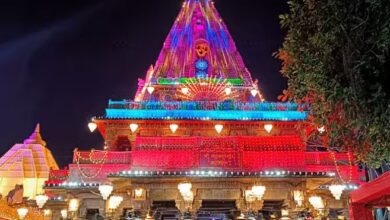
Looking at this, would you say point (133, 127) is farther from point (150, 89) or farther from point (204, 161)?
point (204, 161)

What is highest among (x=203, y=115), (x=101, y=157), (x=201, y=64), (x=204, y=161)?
(x=201, y=64)

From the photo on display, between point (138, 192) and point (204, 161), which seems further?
point (204, 161)

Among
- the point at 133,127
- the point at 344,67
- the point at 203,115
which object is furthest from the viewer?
the point at 203,115

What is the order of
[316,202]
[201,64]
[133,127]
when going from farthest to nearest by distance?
[201,64], [133,127], [316,202]

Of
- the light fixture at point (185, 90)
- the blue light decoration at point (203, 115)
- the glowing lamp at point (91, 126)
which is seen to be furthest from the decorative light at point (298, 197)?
the glowing lamp at point (91, 126)

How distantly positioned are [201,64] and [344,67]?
26.1 metres

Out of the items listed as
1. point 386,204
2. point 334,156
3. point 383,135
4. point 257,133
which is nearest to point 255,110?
point 257,133

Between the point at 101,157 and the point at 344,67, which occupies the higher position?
the point at 101,157

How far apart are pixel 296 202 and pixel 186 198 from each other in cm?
523

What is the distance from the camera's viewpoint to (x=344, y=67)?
6.80m

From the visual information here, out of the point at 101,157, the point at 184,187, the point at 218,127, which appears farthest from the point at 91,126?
the point at 184,187

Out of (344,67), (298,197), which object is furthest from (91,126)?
(344,67)

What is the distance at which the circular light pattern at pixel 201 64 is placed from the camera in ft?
106

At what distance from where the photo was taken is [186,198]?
19.0 meters
